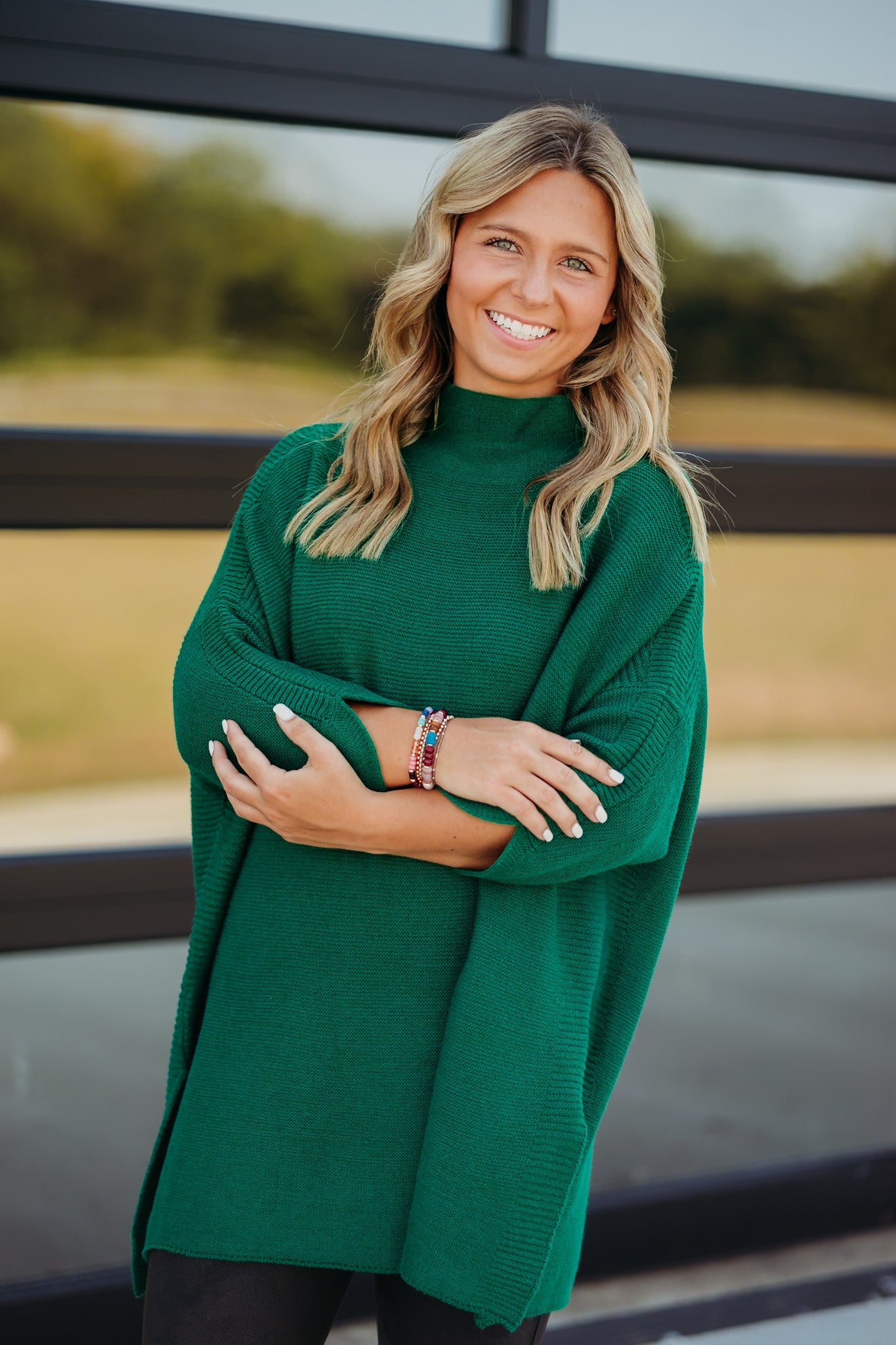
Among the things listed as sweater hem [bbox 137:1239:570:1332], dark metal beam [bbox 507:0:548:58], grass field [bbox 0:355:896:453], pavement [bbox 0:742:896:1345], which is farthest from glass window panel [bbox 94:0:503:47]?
sweater hem [bbox 137:1239:570:1332]

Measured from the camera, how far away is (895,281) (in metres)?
3.71

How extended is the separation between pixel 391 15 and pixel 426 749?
1.71m

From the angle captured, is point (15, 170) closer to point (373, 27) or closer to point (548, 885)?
point (373, 27)

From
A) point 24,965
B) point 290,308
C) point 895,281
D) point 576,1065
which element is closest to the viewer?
point 576,1065

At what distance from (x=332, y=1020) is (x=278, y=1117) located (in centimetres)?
12

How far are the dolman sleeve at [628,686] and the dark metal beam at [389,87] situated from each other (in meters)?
0.84

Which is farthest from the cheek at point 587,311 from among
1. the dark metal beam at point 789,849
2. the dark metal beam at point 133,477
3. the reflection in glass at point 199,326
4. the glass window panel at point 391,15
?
the dark metal beam at point 789,849

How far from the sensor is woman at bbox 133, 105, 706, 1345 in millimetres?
1273

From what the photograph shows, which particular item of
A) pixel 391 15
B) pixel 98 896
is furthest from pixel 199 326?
pixel 98 896

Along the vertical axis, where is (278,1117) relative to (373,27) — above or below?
below

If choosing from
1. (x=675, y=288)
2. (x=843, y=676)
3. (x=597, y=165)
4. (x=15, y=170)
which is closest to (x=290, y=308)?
(x=15, y=170)

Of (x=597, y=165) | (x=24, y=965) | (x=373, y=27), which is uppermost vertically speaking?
(x=373, y=27)

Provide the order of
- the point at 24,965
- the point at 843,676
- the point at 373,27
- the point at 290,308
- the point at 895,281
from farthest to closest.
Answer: the point at 843,676
the point at 24,965
the point at 895,281
the point at 290,308
the point at 373,27

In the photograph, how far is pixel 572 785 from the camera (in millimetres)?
1220
